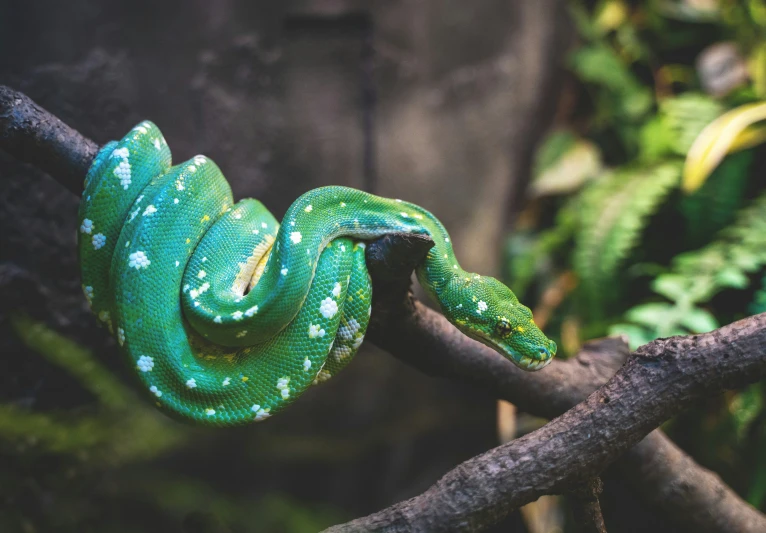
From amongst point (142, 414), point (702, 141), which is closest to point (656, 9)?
point (702, 141)

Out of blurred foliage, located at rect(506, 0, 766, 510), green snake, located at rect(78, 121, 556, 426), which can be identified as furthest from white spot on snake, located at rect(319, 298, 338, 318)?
blurred foliage, located at rect(506, 0, 766, 510)

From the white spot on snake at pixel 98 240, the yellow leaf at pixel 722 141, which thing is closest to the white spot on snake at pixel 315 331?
the white spot on snake at pixel 98 240

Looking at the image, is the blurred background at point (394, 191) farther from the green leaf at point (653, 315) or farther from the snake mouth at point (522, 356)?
the snake mouth at point (522, 356)

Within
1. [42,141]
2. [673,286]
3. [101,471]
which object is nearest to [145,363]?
[42,141]

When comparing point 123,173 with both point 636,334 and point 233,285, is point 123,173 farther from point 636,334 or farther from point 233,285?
point 636,334

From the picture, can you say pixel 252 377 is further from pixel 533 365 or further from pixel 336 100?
pixel 336 100

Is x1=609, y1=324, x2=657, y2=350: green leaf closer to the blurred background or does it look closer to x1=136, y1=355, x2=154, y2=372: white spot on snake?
the blurred background
